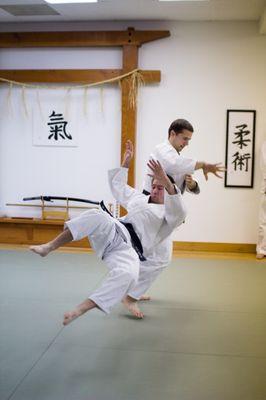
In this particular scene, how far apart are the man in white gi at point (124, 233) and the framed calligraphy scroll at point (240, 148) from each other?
2819 mm

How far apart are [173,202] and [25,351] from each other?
47.6 inches

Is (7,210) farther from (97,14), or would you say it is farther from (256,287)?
(256,287)

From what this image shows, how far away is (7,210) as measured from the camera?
20.1ft

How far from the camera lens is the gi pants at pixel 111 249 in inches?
97.8

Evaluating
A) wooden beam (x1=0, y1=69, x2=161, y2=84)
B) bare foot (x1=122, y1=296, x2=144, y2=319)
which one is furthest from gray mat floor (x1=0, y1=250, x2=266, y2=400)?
wooden beam (x1=0, y1=69, x2=161, y2=84)

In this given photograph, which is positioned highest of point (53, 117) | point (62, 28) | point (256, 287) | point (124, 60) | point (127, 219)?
point (62, 28)

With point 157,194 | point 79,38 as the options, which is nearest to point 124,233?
point 157,194

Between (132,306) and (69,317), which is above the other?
(69,317)

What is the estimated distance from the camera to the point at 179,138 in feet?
10.9

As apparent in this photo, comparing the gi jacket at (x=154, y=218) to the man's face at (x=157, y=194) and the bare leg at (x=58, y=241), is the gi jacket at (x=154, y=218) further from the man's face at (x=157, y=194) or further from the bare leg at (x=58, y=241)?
the bare leg at (x=58, y=241)

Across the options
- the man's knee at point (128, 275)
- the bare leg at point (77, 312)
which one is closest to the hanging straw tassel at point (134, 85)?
the man's knee at point (128, 275)

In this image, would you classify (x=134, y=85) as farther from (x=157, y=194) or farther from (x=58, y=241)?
(x=58, y=241)

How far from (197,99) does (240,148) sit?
82 centimetres

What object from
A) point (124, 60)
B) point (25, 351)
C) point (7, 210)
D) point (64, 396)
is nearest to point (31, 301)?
point (25, 351)
